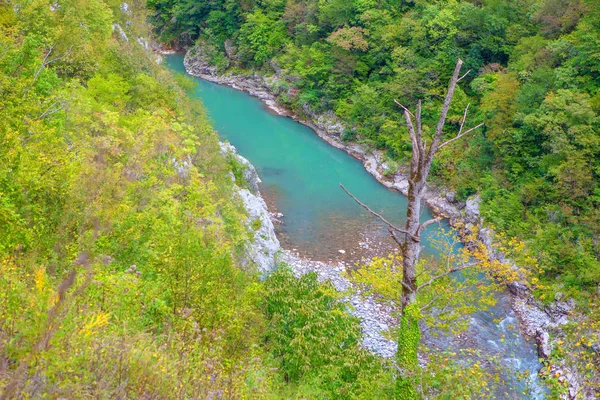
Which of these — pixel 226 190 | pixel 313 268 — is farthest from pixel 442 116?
pixel 313 268

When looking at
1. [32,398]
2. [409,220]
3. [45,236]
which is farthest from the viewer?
[409,220]

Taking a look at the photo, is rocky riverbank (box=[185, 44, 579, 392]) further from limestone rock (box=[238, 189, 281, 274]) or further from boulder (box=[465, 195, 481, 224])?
limestone rock (box=[238, 189, 281, 274])

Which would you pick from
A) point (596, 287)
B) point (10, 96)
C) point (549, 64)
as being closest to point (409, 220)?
point (10, 96)

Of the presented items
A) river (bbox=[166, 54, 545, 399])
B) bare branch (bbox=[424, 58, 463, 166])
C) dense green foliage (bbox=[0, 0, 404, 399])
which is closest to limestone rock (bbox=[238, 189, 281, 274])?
dense green foliage (bbox=[0, 0, 404, 399])

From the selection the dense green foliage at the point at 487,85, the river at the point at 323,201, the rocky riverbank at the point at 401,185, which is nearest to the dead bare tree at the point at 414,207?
the rocky riverbank at the point at 401,185

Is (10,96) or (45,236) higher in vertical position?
(10,96)

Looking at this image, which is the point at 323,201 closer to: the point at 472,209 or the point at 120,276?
the point at 472,209

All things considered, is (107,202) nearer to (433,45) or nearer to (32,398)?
(32,398)
